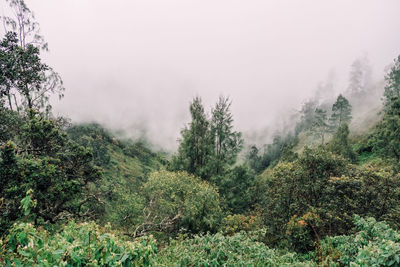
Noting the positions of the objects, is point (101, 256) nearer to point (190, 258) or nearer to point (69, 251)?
point (69, 251)

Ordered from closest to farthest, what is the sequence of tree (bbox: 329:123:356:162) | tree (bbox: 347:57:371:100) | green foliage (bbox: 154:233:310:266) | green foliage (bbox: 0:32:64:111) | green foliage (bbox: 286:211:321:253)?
green foliage (bbox: 154:233:310:266) < green foliage (bbox: 286:211:321:253) < green foliage (bbox: 0:32:64:111) < tree (bbox: 329:123:356:162) < tree (bbox: 347:57:371:100)

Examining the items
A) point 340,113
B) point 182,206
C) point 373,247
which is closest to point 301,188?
point 182,206

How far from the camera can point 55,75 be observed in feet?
59.5

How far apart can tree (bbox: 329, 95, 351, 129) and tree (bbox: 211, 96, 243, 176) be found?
49607mm

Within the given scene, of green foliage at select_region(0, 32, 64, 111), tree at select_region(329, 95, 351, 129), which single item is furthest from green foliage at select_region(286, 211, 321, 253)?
tree at select_region(329, 95, 351, 129)

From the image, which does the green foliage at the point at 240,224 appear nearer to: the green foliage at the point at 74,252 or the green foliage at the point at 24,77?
the green foliage at the point at 74,252

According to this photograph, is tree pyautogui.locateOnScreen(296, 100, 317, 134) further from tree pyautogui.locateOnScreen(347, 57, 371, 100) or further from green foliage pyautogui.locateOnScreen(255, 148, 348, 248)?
green foliage pyautogui.locateOnScreen(255, 148, 348, 248)

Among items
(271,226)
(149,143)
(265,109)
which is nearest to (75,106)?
(149,143)

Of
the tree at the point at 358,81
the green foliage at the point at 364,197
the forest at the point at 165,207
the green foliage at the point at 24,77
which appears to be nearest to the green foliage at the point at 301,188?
the forest at the point at 165,207

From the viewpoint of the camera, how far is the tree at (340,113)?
6506 cm

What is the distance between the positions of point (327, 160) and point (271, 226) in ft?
19.6

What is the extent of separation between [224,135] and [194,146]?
497 centimetres

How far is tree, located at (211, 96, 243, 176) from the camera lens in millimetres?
29172

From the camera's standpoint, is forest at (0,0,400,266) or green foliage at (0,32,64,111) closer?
forest at (0,0,400,266)
